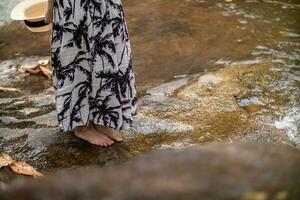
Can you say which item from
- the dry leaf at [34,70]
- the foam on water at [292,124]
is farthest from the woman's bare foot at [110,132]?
the dry leaf at [34,70]

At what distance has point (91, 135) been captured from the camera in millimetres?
3191

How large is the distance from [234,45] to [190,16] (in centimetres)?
113

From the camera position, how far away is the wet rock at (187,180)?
0.89 m

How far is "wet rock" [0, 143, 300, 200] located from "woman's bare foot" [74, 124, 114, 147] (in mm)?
2149

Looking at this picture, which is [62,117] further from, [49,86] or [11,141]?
[49,86]

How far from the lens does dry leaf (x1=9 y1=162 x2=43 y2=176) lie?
2.78m

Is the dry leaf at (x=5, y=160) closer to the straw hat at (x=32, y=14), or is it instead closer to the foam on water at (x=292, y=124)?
the straw hat at (x=32, y=14)

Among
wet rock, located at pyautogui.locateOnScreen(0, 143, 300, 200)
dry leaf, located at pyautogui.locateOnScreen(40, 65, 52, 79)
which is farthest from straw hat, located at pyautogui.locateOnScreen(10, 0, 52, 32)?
wet rock, located at pyautogui.locateOnScreen(0, 143, 300, 200)

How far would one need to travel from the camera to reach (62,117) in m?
3.05

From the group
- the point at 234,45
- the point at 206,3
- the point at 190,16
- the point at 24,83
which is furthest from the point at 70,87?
the point at 206,3

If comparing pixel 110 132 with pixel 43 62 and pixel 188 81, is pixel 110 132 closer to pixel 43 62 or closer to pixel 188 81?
pixel 188 81

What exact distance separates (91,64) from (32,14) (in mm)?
680

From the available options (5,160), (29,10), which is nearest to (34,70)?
(29,10)

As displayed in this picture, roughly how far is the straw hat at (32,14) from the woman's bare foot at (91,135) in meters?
0.70
